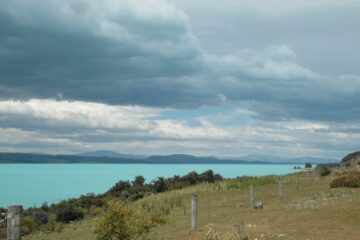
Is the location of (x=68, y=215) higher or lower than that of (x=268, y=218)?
lower

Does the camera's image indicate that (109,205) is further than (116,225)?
Yes

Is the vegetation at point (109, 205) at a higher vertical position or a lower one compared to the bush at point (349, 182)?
lower

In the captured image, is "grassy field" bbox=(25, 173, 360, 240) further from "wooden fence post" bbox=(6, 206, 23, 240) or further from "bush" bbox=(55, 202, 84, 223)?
"wooden fence post" bbox=(6, 206, 23, 240)

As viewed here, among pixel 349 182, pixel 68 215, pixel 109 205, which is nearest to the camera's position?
pixel 109 205

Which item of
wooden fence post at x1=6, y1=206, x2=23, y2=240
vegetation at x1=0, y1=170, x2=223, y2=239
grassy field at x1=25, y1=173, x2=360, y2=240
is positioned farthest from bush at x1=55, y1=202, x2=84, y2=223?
wooden fence post at x1=6, y1=206, x2=23, y2=240

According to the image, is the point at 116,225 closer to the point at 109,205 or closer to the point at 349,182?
the point at 109,205

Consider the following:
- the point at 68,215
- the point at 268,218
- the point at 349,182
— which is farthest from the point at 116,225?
the point at 68,215

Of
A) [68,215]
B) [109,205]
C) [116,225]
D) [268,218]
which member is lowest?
[68,215]

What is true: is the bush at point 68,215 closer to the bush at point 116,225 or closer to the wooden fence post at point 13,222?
the bush at point 116,225

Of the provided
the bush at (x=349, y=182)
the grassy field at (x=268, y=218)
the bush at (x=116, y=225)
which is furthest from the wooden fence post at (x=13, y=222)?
the bush at (x=349, y=182)

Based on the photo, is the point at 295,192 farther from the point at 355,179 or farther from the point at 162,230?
the point at 162,230

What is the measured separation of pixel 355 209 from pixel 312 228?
435cm

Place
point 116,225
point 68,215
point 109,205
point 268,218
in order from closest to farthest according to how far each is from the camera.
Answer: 1. point 116,225
2. point 109,205
3. point 268,218
4. point 68,215

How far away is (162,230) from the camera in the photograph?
28.6 m
